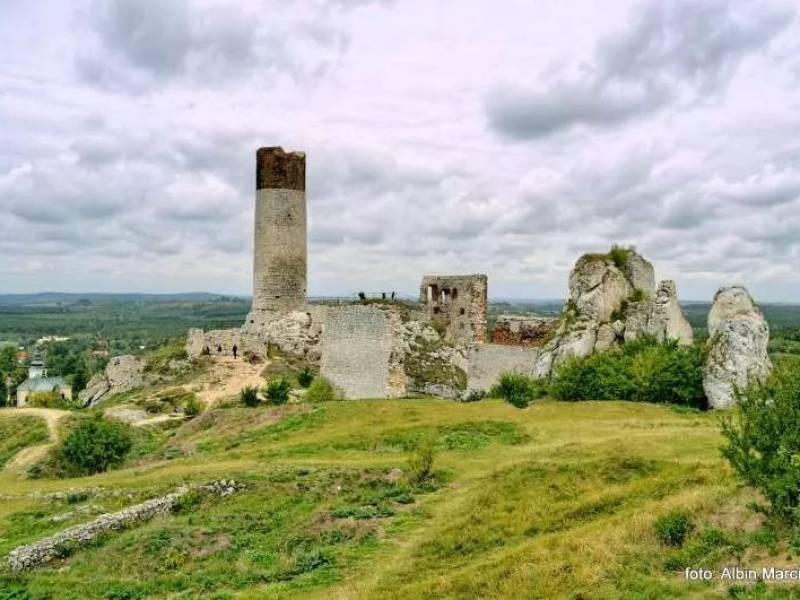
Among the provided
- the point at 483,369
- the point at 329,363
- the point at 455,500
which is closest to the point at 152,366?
the point at 329,363

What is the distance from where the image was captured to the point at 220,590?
484 inches

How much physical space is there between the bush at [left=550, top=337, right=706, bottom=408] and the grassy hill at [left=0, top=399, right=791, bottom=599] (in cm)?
120

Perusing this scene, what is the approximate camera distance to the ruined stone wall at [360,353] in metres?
32.0

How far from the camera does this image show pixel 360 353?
33000 millimetres

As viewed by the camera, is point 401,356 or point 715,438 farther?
point 401,356

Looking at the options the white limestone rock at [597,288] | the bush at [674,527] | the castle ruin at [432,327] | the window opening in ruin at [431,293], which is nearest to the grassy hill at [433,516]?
the bush at [674,527]

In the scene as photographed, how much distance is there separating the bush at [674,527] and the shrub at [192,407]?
→ 89.5 feet

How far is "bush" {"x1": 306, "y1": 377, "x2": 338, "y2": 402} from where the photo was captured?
3218cm

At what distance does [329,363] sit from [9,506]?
16.7 metres

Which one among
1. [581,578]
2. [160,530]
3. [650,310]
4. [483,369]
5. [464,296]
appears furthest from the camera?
[464,296]

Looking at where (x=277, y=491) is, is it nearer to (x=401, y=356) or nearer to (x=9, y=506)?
(x=9, y=506)

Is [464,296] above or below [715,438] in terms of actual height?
above

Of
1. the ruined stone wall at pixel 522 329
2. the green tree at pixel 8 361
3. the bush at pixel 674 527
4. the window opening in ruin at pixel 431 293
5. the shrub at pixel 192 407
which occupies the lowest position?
the green tree at pixel 8 361

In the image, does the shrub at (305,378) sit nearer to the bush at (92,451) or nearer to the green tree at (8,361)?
the bush at (92,451)
